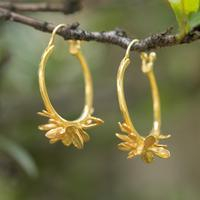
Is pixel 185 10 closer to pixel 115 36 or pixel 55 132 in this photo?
pixel 115 36

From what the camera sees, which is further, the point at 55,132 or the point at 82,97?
the point at 82,97

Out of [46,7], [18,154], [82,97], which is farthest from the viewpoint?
[82,97]

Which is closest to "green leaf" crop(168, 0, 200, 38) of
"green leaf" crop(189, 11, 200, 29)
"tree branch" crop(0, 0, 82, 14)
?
"green leaf" crop(189, 11, 200, 29)

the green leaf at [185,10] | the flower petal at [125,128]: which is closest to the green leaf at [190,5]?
the green leaf at [185,10]

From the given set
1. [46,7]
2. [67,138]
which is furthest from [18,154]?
[67,138]

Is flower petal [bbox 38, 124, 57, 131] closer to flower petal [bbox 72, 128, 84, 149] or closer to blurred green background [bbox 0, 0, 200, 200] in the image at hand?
flower petal [bbox 72, 128, 84, 149]

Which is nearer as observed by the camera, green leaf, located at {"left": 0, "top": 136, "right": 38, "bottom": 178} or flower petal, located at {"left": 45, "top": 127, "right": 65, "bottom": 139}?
flower petal, located at {"left": 45, "top": 127, "right": 65, "bottom": 139}

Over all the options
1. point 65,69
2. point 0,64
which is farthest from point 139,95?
point 0,64
